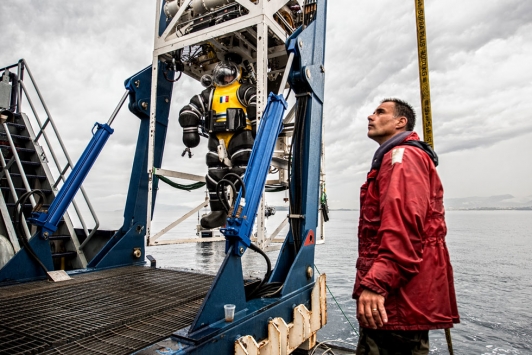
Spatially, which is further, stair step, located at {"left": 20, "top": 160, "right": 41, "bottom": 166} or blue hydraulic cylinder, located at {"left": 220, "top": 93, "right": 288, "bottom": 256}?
stair step, located at {"left": 20, "top": 160, "right": 41, "bottom": 166}

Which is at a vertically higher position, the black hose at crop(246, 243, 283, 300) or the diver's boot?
the diver's boot

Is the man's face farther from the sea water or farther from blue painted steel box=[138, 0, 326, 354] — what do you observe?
the sea water

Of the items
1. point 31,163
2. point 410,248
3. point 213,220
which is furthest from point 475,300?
point 31,163

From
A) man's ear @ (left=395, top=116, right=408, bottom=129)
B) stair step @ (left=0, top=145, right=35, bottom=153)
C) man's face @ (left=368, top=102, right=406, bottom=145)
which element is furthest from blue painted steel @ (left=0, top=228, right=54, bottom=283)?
man's ear @ (left=395, top=116, right=408, bottom=129)

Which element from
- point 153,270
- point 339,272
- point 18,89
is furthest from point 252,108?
point 339,272

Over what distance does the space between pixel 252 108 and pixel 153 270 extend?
2.23 meters

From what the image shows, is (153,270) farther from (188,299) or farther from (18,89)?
A: (18,89)

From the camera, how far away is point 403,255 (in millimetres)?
1351

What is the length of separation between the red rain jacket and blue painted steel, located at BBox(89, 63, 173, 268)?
10.8 feet

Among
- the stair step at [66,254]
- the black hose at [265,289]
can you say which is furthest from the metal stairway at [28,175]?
the black hose at [265,289]

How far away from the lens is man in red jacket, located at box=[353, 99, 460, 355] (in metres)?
1.36

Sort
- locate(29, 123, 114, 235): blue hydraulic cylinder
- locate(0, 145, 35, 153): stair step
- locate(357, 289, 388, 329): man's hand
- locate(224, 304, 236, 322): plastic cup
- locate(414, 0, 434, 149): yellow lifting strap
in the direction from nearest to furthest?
1. locate(357, 289, 388, 329): man's hand
2. locate(224, 304, 236, 322): plastic cup
3. locate(414, 0, 434, 149): yellow lifting strap
4. locate(29, 123, 114, 235): blue hydraulic cylinder
5. locate(0, 145, 35, 153): stair step

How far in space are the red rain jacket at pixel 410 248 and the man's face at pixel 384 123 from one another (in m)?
0.28

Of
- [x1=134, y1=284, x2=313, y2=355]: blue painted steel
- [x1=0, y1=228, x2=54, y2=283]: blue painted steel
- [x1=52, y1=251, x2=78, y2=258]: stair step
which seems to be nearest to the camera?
[x1=134, y1=284, x2=313, y2=355]: blue painted steel
